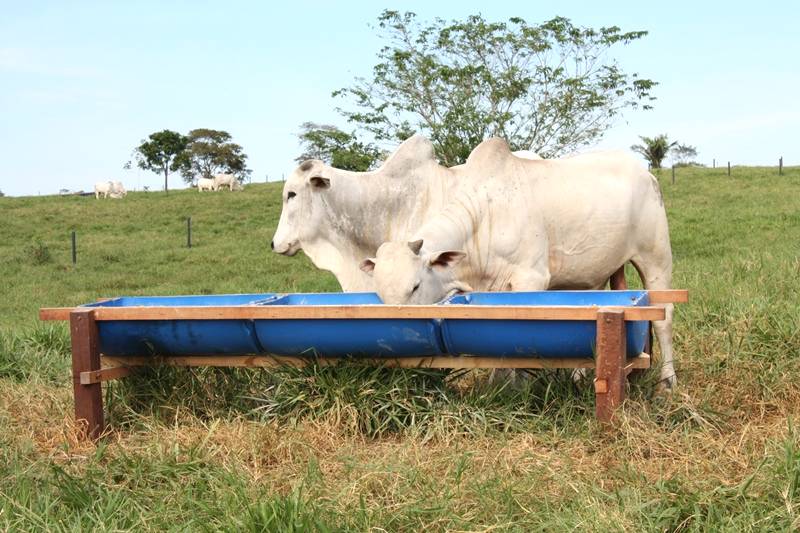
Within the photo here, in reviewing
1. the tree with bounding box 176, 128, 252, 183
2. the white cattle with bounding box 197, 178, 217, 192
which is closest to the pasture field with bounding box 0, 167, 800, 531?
the white cattle with bounding box 197, 178, 217, 192

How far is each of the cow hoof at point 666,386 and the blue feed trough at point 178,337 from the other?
7.27 feet

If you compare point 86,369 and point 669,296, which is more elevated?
point 669,296

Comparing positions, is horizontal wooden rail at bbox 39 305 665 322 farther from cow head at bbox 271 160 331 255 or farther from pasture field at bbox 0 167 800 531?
cow head at bbox 271 160 331 255

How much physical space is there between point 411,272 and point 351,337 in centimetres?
53

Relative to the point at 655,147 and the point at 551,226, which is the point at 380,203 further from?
the point at 655,147

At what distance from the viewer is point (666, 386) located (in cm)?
573

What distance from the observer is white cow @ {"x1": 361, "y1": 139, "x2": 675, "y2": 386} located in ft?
19.6

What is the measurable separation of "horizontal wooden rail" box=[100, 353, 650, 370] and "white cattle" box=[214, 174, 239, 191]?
33001mm

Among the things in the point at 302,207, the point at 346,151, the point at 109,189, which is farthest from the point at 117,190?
the point at 302,207

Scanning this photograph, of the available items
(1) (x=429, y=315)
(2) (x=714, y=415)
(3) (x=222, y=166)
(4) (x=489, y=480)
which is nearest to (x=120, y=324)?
(1) (x=429, y=315)

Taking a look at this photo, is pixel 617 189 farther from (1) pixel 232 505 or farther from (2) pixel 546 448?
(1) pixel 232 505

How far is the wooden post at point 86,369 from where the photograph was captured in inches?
201

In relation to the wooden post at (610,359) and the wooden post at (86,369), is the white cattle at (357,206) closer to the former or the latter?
the wooden post at (86,369)

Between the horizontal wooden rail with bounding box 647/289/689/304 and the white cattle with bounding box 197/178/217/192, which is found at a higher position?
the white cattle with bounding box 197/178/217/192
